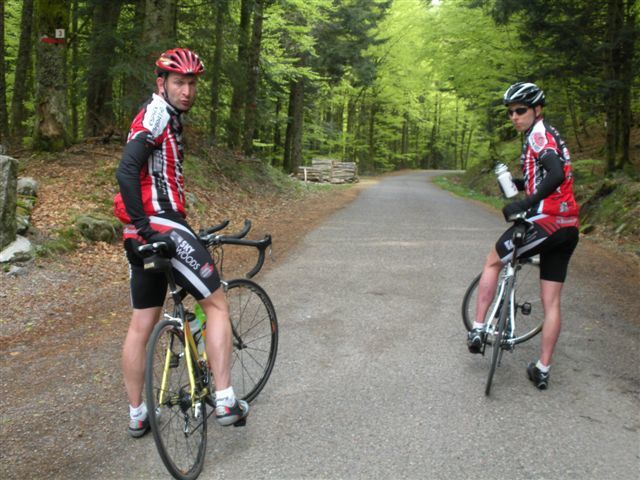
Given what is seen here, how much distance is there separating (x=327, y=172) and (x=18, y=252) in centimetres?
2174

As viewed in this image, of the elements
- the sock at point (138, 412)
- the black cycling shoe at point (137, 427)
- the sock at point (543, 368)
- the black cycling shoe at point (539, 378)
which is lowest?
the black cycling shoe at point (137, 427)

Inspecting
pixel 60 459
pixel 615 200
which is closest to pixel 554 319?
pixel 60 459

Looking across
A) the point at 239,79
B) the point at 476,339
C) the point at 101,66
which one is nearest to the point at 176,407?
the point at 476,339

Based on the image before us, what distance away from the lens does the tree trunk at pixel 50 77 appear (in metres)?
10.6

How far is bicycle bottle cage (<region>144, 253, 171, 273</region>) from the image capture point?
2.68 meters

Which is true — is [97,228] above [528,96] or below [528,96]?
below

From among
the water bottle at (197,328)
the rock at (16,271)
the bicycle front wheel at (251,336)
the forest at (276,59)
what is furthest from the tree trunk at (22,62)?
the water bottle at (197,328)

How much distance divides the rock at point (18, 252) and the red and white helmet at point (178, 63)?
474 centimetres

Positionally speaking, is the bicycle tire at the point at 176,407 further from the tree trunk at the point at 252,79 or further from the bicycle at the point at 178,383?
the tree trunk at the point at 252,79

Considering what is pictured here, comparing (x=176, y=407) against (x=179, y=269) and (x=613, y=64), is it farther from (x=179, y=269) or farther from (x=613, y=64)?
(x=613, y=64)

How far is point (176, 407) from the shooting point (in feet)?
9.68

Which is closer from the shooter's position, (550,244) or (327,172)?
(550,244)

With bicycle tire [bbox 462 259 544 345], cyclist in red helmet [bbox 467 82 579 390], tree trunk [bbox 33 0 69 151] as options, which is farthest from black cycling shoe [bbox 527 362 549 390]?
tree trunk [bbox 33 0 69 151]

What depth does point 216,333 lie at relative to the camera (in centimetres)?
304
